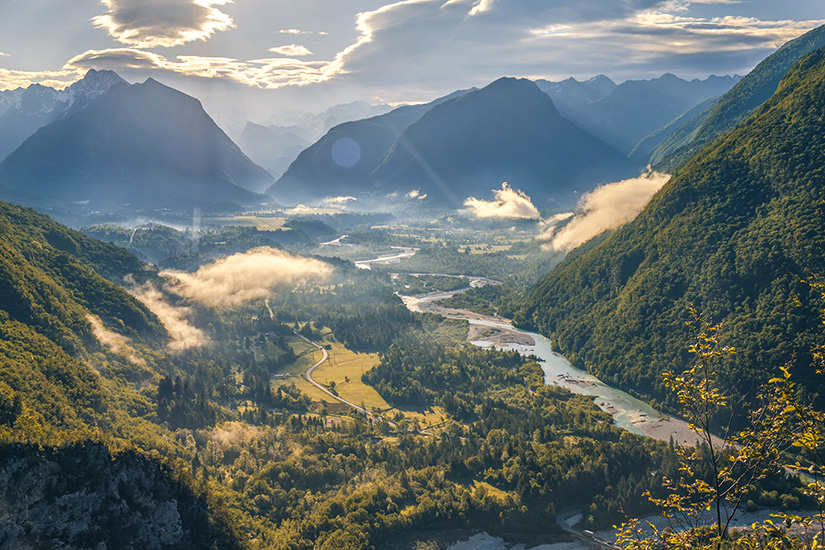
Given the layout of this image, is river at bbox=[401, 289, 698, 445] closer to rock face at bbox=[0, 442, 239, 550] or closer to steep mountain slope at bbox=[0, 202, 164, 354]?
rock face at bbox=[0, 442, 239, 550]

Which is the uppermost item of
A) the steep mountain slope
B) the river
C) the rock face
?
the steep mountain slope

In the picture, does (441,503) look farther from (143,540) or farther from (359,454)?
(143,540)

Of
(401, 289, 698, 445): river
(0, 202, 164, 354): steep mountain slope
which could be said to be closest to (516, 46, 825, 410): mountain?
(401, 289, 698, 445): river

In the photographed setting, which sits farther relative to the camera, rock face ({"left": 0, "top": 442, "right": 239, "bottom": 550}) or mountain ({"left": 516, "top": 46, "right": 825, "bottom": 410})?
mountain ({"left": 516, "top": 46, "right": 825, "bottom": 410})

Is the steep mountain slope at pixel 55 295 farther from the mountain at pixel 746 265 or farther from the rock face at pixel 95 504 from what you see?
the mountain at pixel 746 265

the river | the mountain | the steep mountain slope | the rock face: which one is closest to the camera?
the rock face

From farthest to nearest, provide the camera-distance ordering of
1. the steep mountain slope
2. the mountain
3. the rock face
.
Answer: the steep mountain slope → the mountain → the rock face


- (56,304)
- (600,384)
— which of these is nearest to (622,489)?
(600,384)

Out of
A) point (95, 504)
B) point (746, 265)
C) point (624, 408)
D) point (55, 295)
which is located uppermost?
point (746, 265)

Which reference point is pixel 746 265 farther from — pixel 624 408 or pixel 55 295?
pixel 55 295

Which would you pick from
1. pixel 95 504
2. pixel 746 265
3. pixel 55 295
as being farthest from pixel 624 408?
pixel 55 295
